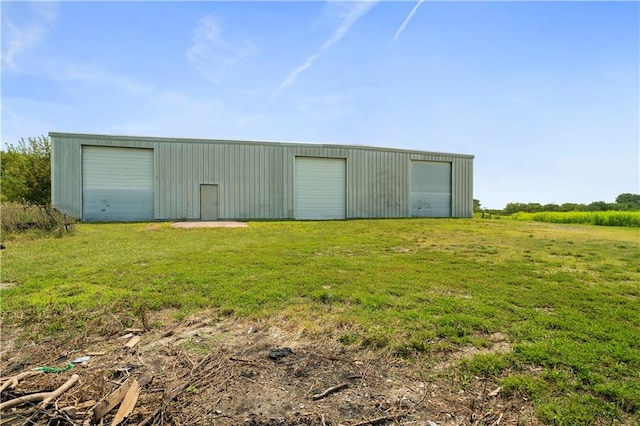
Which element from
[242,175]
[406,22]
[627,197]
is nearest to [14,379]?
[406,22]

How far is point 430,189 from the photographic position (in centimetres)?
2203

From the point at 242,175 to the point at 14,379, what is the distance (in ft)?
54.7

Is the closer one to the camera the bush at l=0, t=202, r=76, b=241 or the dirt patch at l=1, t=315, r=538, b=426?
the dirt patch at l=1, t=315, r=538, b=426

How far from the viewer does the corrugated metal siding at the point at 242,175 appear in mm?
16203

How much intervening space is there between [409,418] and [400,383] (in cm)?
37

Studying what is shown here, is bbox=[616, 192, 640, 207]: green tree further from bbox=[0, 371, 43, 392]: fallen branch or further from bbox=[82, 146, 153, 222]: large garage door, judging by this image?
bbox=[0, 371, 43, 392]: fallen branch

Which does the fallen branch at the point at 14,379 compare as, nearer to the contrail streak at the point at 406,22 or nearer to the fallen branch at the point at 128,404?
the fallen branch at the point at 128,404

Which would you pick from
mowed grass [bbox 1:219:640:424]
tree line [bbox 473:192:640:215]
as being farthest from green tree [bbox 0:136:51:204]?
tree line [bbox 473:192:640:215]

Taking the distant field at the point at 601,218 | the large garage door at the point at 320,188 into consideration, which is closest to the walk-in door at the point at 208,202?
the large garage door at the point at 320,188

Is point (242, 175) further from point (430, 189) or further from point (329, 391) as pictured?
point (329, 391)

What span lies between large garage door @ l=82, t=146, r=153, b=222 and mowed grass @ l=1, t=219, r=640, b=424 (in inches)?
393

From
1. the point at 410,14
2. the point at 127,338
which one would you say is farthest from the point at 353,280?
the point at 410,14

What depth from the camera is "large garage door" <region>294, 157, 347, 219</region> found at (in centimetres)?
1936

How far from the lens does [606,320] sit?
3.28 metres
